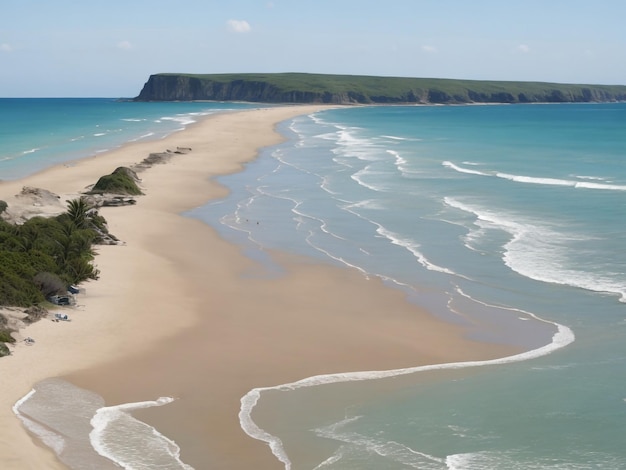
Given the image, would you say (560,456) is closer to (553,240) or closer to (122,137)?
(553,240)

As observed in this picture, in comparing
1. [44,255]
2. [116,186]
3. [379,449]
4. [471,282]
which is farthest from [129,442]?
[116,186]

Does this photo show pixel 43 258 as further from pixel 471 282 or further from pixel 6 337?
pixel 471 282

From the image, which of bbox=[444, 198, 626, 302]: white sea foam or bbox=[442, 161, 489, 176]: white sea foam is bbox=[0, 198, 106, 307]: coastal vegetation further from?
bbox=[442, 161, 489, 176]: white sea foam

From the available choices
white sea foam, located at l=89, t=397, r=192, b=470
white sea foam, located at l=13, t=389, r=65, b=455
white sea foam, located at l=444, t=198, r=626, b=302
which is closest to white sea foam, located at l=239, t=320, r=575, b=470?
white sea foam, located at l=89, t=397, r=192, b=470

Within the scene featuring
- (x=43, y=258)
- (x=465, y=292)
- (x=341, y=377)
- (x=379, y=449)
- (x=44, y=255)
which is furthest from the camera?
(x=465, y=292)

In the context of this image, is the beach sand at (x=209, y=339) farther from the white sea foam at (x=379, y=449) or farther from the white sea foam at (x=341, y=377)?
the white sea foam at (x=379, y=449)

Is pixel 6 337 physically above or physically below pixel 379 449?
above

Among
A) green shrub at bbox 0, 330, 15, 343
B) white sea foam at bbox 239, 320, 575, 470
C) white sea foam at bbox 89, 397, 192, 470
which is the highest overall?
green shrub at bbox 0, 330, 15, 343
